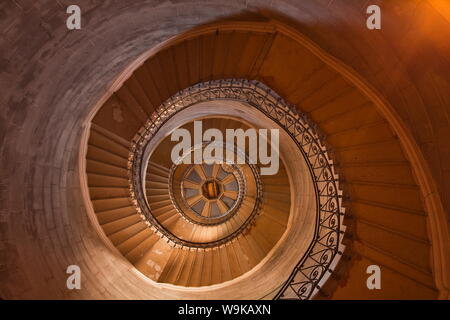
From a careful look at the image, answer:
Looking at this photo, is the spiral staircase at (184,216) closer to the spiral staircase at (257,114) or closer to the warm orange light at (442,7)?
the spiral staircase at (257,114)

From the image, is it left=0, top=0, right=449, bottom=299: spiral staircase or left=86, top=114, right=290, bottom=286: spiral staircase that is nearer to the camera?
left=0, top=0, right=449, bottom=299: spiral staircase

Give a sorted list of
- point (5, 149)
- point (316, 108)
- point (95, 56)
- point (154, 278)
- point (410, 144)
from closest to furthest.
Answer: point (5, 149) < point (410, 144) < point (95, 56) < point (316, 108) < point (154, 278)

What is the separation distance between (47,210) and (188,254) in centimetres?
599

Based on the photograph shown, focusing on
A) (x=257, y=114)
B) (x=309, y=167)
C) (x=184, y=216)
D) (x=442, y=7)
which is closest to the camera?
(x=442, y=7)

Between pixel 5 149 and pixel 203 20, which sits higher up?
pixel 203 20

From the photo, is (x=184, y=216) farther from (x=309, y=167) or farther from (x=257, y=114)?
Answer: (x=309, y=167)

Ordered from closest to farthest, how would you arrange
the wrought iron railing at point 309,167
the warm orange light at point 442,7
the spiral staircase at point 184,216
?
1. the warm orange light at point 442,7
2. the wrought iron railing at point 309,167
3. the spiral staircase at point 184,216

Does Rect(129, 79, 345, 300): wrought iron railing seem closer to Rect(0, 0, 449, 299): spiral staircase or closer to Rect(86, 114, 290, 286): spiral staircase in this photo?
Rect(0, 0, 449, 299): spiral staircase

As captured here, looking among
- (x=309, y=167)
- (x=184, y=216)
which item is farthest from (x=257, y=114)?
(x=184, y=216)

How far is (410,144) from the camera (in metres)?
4.17

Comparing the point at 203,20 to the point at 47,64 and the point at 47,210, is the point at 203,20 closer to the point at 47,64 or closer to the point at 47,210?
the point at 47,64

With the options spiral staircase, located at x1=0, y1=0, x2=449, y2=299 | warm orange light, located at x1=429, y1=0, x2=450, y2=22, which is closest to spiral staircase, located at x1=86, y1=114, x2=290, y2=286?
spiral staircase, located at x1=0, y1=0, x2=449, y2=299

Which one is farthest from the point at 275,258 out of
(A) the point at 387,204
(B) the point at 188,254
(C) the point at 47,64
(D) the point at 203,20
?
(C) the point at 47,64

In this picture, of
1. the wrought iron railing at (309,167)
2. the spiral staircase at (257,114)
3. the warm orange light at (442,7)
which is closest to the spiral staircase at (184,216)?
the spiral staircase at (257,114)
